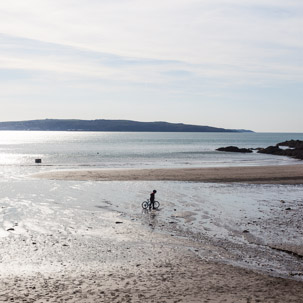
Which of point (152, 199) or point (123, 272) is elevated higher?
point (152, 199)

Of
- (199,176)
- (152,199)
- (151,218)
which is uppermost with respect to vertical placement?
(152,199)

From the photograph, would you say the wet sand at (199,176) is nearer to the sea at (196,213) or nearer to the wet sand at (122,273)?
the sea at (196,213)

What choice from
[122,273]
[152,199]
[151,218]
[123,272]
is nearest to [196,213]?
[152,199]

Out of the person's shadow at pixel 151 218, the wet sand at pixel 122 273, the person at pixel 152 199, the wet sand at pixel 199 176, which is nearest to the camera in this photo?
the wet sand at pixel 122 273

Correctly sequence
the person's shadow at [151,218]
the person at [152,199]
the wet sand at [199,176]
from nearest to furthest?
the person's shadow at [151,218]
the person at [152,199]
the wet sand at [199,176]

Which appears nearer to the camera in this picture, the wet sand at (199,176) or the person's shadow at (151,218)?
the person's shadow at (151,218)

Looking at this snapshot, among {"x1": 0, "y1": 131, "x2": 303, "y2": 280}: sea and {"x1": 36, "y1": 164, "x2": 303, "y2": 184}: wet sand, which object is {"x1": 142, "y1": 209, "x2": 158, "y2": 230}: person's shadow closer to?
{"x1": 0, "y1": 131, "x2": 303, "y2": 280}: sea

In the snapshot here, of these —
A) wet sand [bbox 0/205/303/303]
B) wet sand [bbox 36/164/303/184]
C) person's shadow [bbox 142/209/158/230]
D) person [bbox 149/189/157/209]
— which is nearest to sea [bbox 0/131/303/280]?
person's shadow [bbox 142/209/158/230]

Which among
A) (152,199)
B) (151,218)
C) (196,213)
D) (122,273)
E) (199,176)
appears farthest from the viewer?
(199,176)

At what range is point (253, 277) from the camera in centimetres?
1510

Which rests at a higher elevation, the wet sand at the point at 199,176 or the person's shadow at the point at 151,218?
the wet sand at the point at 199,176

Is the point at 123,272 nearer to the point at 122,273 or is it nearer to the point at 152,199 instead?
the point at 122,273

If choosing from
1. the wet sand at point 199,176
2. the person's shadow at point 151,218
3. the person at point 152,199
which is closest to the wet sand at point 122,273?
the person's shadow at point 151,218

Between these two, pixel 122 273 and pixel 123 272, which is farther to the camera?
pixel 123 272
